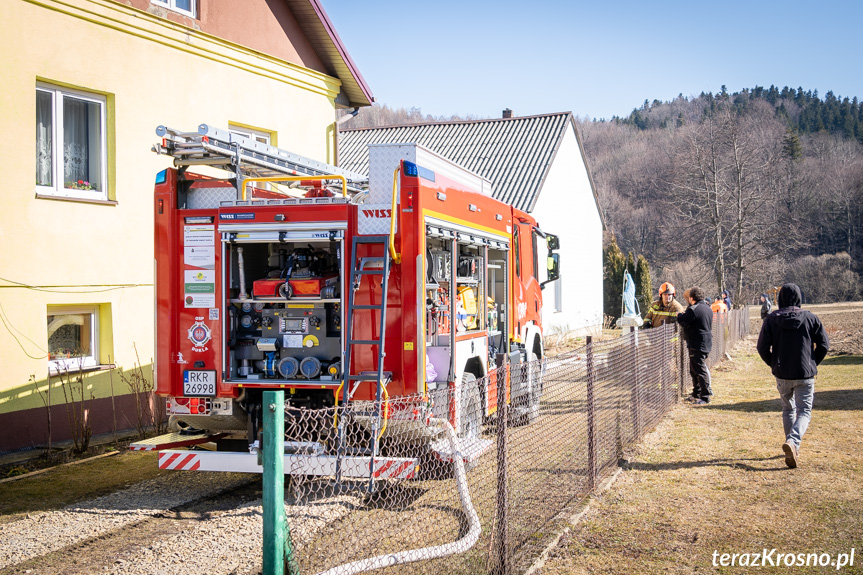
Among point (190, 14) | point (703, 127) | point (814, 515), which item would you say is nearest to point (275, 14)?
point (190, 14)

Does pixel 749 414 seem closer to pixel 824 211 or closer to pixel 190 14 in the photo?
pixel 190 14

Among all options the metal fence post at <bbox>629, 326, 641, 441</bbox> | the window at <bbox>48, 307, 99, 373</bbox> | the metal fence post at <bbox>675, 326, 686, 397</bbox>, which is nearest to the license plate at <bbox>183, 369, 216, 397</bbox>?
the window at <bbox>48, 307, 99, 373</bbox>

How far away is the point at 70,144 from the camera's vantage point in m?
10.2

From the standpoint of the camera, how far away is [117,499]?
7285 mm

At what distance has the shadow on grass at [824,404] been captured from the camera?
459 inches

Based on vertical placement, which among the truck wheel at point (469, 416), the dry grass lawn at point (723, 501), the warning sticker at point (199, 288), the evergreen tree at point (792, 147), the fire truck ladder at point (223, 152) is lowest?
the dry grass lawn at point (723, 501)

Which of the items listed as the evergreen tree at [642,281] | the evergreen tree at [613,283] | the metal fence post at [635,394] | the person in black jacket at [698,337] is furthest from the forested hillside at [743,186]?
the metal fence post at [635,394]

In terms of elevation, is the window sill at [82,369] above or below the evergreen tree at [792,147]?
below

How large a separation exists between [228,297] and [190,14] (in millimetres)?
6555

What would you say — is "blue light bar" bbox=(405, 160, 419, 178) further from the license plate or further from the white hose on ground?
the license plate

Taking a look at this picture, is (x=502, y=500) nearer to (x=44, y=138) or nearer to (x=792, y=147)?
(x=44, y=138)

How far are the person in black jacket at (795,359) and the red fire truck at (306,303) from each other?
9.71ft

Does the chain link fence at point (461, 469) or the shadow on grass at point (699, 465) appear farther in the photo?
the shadow on grass at point (699, 465)

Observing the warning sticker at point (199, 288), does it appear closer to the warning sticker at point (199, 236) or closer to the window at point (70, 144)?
the warning sticker at point (199, 236)
